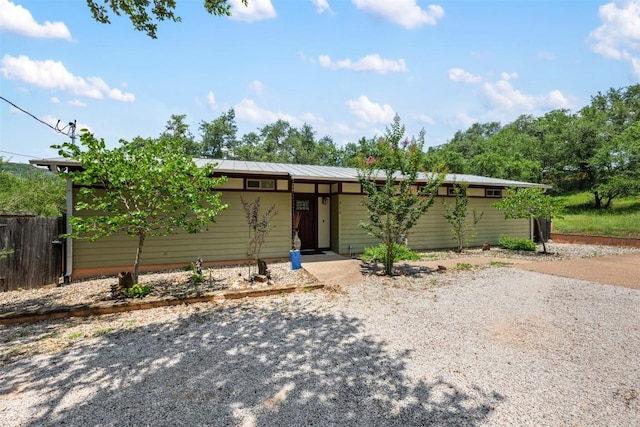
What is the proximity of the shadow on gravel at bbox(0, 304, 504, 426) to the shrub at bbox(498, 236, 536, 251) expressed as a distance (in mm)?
Result: 9770

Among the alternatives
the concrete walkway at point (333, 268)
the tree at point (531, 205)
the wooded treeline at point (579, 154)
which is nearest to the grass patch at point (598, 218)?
the tree at point (531, 205)

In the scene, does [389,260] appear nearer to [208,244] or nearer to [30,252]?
[208,244]

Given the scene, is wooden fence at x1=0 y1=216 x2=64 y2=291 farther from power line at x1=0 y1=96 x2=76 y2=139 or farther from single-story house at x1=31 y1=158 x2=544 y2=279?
power line at x1=0 y1=96 x2=76 y2=139

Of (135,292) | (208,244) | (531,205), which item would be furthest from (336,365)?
(531,205)

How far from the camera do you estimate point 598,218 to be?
687 inches

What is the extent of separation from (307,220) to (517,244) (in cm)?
785

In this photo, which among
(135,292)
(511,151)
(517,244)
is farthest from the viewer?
(511,151)

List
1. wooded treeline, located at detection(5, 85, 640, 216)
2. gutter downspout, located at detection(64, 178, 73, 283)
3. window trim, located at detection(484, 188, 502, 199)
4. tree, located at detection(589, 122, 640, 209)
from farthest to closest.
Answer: tree, located at detection(589, 122, 640, 209) → wooded treeline, located at detection(5, 85, 640, 216) → window trim, located at detection(484, 188, 502, 199) → gutter downspout, located at detection(64, 178, 73, 283)

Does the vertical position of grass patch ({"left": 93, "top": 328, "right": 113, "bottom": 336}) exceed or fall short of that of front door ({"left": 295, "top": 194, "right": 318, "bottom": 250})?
it falls short

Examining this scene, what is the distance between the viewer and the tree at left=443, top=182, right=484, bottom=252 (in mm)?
10445

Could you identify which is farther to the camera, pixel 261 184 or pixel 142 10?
pixel 261 184

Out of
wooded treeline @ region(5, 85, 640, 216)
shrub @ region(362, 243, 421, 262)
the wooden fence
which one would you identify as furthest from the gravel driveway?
wooded treeline @ region(5, 85, 640, 216)

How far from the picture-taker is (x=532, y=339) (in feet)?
12.3

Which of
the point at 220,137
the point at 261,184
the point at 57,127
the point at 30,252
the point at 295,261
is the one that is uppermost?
the point at 220,137
